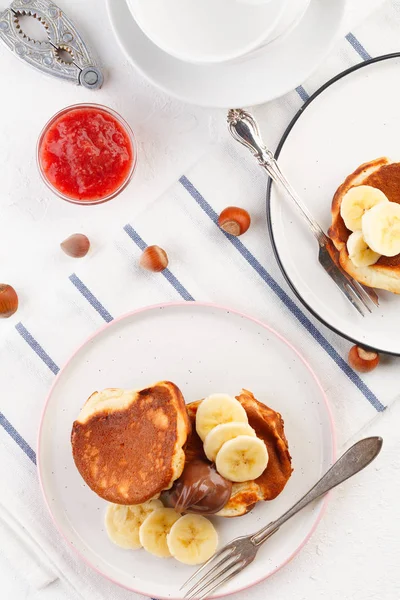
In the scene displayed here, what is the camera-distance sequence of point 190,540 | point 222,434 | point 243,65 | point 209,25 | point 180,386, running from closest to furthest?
point 209,25 → point 243,65 → point 222,434 → point 190,540 → point 180,386

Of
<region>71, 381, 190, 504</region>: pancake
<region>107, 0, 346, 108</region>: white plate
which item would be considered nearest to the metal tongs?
<region>107, 0, 346, 108</region>: white plate

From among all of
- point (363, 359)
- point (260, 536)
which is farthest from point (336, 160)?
point (260, 536)

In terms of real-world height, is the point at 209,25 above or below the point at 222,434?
above

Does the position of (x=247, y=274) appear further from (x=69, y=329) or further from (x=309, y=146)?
(x=69, y=329)

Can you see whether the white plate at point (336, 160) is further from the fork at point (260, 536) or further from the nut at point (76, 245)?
the nut at point (76, 245)

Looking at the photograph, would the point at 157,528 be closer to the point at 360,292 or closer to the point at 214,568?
the point at 214,568

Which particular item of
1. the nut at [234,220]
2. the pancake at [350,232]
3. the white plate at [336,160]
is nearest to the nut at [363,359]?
the white plate at [336,160]

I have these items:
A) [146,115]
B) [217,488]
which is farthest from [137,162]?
[217,488]

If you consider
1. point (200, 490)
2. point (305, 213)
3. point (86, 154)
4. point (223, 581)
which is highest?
point (86, 154)
